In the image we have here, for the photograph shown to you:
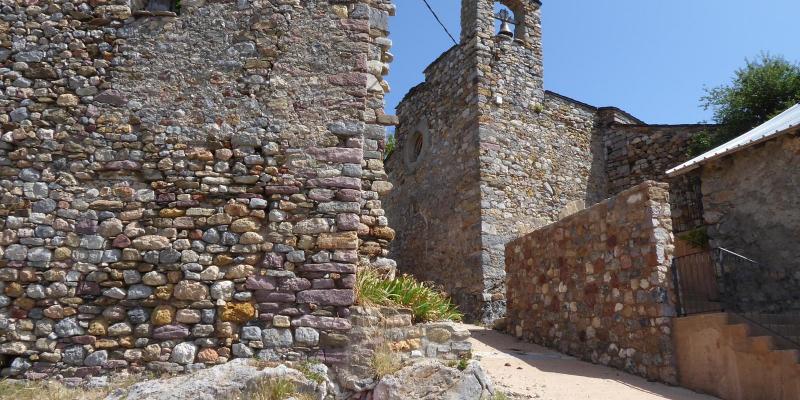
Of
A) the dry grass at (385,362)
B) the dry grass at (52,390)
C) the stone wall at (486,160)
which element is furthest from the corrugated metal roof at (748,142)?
the dry grass at (52,390)

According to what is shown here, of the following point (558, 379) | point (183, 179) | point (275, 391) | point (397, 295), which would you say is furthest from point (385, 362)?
point (183, 179)

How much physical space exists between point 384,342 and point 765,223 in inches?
240

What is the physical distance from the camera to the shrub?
6047 millimetres

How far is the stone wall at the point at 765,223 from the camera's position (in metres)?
8.23

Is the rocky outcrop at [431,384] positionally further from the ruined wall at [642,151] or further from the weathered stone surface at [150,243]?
the ruined wall at [642,151]

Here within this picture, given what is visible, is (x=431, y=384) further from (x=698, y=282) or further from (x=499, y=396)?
(x=698, y=282)

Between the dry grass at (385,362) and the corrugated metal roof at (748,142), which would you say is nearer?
the dry grass at (385,362)

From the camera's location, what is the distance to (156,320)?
5746 millimetres

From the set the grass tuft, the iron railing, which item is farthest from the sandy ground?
the iron railing

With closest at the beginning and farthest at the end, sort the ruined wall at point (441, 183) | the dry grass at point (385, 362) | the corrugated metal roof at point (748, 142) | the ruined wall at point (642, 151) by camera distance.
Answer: the dry grass at point (385, 362), the corrugated metal roof at point (748, 142), the ruined wall at point (441, 183), the ruined wall at point (642, 151)

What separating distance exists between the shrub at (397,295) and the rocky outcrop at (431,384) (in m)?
0.64

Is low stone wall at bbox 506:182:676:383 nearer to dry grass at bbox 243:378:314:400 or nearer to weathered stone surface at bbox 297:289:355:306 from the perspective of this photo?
weathered stone surface at bbox 297:289:355:306

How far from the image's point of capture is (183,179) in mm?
6125

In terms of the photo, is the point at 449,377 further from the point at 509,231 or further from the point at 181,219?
the point at 509,231
